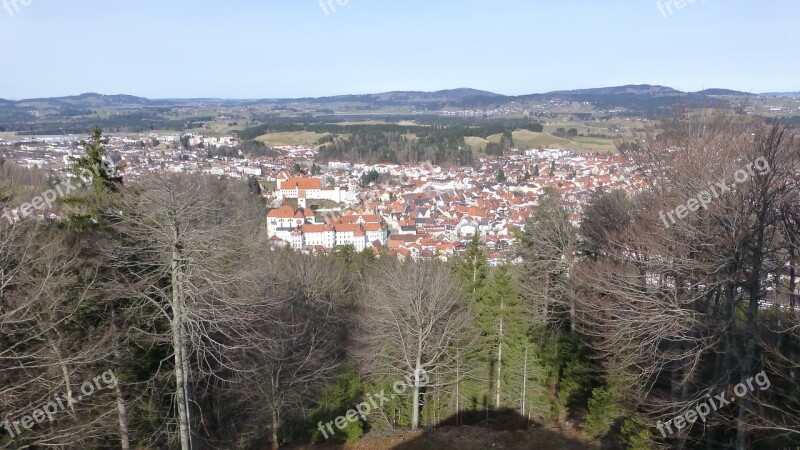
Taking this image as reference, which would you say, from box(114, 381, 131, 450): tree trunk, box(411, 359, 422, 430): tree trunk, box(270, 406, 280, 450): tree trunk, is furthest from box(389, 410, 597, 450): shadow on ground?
box(114, 381, 131, 450): tree trunk

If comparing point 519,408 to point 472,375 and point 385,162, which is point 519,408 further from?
point 385,162

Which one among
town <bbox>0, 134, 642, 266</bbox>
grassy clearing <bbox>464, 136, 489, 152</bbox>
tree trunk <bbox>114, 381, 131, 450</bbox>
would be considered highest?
grassy clearing <bbox>464, 136, 489, 152</bbox>

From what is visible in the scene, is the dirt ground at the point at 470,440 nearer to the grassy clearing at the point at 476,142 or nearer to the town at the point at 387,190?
the town at the point at 387,190

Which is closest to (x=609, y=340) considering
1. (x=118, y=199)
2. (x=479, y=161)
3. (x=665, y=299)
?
(x=665, y=299)

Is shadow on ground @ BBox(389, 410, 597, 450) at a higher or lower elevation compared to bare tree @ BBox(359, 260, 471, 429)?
lower

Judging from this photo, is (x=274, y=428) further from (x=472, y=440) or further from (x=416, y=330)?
(x=472, y=440)

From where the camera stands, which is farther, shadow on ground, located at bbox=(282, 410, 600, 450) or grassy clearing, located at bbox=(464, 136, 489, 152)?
grassy clearing, located at bbox=(464, 136, 489, 152)

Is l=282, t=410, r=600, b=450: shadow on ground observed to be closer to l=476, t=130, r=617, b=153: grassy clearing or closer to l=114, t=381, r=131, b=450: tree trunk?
l=114, t=381, r=131, b=450: tree trunk

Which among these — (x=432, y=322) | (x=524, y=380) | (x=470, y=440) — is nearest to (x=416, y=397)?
(x=470, y=440)

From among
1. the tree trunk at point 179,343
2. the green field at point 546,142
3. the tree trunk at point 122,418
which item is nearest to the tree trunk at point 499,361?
the tree trunk at point 179,343
